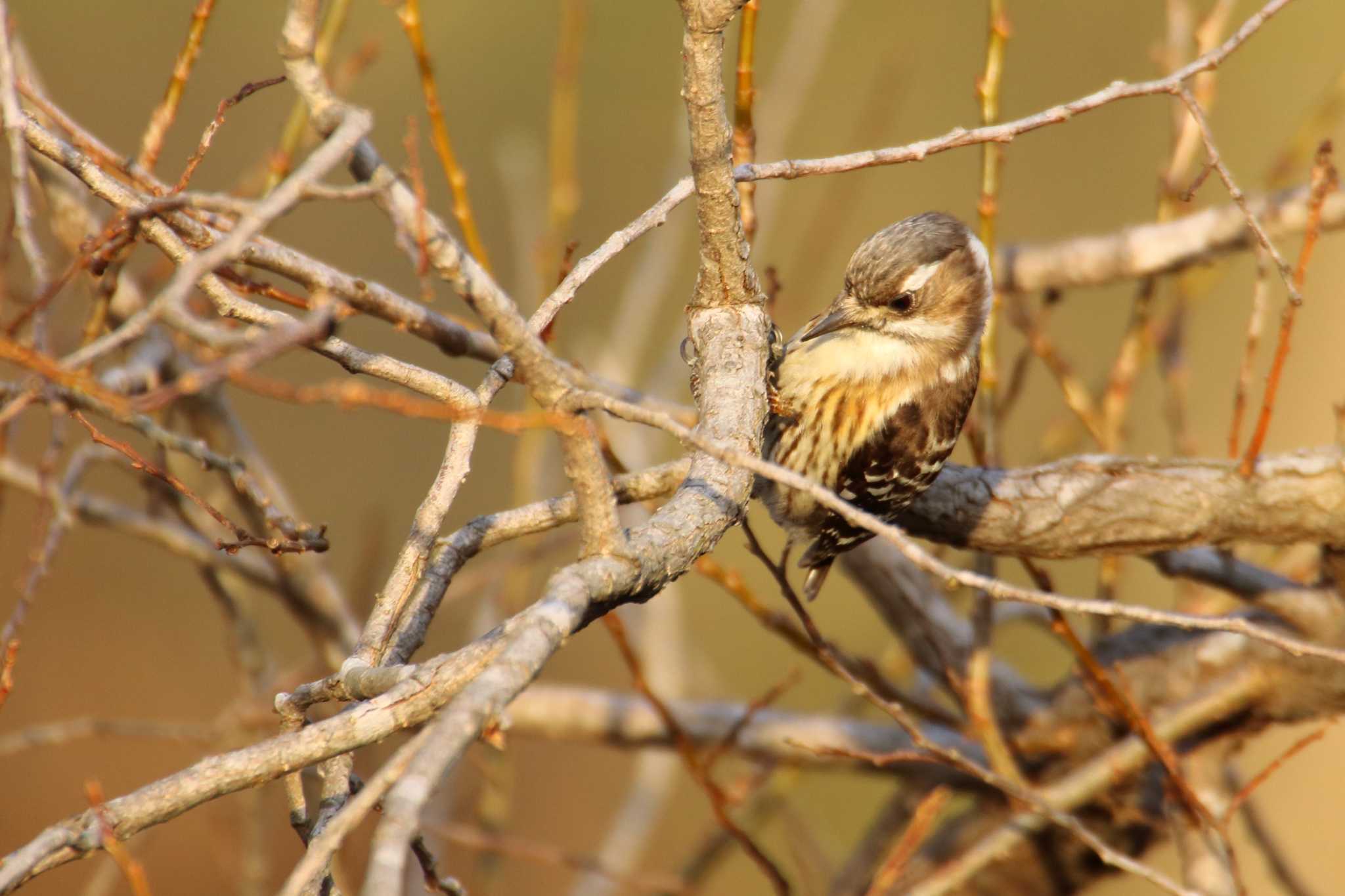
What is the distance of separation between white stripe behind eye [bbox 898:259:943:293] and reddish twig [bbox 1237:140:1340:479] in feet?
3.27

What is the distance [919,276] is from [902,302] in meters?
0.10

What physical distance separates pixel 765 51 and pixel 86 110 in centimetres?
554

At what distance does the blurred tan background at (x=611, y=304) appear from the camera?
6.58m

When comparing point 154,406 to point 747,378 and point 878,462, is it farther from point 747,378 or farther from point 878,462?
point 878,462

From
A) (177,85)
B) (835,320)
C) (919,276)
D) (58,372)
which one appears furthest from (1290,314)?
(177,85)

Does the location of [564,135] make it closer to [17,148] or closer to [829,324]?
[829,324]

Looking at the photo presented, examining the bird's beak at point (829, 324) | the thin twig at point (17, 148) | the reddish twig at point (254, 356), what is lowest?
the reddish twig at point (254, 356)

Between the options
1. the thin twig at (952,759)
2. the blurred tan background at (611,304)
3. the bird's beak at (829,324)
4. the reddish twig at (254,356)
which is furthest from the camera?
the blurred tan background at (611,304)

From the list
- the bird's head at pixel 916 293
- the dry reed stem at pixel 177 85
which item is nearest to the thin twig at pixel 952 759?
the bird's head at pixel 916 293

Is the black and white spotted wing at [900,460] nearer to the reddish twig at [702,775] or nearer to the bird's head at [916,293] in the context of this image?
the bird's head at [916,293]

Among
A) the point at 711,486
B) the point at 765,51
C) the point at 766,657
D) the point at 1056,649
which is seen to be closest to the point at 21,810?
the point at 766,657

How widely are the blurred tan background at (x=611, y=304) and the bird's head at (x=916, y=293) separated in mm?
1403

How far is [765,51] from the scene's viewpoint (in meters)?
10.6

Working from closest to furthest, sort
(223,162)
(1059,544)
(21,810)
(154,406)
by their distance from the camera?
(154,406)
(1059,544)
(21,810)
(223,162)
